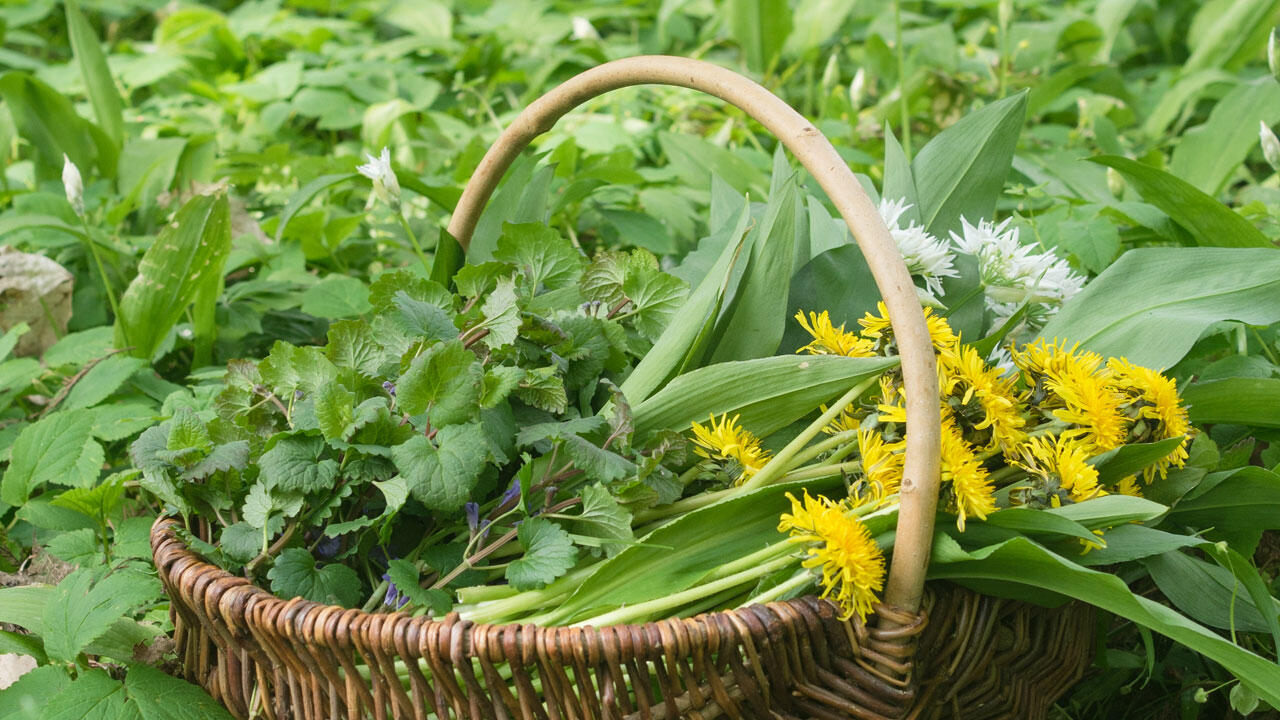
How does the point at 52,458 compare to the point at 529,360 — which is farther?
the point at 52,458

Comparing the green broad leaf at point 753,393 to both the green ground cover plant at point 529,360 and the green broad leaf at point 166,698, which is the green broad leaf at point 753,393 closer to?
the green ground cover plant at point 529,360

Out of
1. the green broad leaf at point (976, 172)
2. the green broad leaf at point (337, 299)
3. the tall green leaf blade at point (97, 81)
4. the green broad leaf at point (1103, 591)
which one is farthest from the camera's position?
the tall green leaf blade at point (97, 81)

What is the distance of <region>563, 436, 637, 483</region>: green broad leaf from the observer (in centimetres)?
77

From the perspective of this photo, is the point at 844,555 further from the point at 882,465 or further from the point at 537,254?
the point at 537,254

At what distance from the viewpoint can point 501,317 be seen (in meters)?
0.88

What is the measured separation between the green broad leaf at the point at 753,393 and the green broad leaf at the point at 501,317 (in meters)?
0.12

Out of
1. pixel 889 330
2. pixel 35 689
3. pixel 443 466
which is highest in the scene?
pixel 889 330

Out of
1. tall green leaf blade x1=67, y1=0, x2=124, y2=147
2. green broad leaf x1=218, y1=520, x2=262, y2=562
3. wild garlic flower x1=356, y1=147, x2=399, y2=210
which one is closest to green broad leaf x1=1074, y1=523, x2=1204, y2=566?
green broad leaf x1=218, y1=520, x2=262, y2=562

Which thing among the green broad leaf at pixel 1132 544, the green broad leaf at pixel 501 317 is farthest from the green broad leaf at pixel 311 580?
the green broad leaf at pixel 1132 544

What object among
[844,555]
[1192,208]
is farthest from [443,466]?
[1192,208]

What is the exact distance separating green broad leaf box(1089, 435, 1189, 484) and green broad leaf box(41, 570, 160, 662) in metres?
0.73

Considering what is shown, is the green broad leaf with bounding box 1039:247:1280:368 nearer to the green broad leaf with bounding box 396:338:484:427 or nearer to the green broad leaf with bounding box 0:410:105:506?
the green broad leaf with bounding box 396:338:484:427

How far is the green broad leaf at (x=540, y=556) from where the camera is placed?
2.46ft

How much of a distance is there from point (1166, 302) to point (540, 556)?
614mm
